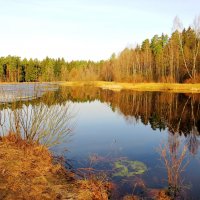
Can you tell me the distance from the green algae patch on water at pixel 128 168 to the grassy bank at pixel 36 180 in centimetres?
173

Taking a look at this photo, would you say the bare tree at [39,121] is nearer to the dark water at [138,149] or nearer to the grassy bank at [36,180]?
the dark water at [138,149]

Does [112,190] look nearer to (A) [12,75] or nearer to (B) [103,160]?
(B) [103,160]

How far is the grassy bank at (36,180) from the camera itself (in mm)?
6852

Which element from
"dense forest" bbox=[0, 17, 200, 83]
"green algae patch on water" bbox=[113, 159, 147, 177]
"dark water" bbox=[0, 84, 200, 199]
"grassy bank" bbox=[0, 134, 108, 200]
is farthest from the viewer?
"dense forest" bbox=[0, 17, 200, 83]

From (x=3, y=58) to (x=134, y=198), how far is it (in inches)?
4359

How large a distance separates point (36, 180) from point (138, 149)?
7.21 metres

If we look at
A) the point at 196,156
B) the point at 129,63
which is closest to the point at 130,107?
the point at 196,156

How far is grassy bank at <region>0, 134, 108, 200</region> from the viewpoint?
270 inches

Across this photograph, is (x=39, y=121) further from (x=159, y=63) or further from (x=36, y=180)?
(x=159, y=63)

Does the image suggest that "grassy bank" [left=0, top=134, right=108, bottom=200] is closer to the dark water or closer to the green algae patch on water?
the dark water

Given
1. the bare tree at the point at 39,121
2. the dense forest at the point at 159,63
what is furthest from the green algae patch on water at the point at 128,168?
the dense forest at the point at 159,63

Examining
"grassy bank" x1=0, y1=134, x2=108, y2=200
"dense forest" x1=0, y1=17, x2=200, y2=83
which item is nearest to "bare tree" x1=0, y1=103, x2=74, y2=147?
"grassy bank" x1=0, y1=134, x2=108, y2=200

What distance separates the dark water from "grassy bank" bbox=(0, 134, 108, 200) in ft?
3.76

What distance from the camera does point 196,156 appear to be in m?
12.3
